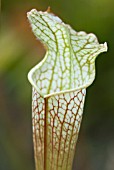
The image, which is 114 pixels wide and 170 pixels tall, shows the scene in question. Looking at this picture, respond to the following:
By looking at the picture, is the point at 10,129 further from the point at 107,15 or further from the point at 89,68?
the point at 89,68

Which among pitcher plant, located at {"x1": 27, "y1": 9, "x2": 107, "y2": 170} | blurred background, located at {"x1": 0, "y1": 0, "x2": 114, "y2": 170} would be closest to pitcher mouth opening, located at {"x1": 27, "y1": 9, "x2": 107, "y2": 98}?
pitcher plant, located at {"x1": 27, "y1": 9, "x2": 107, "y2": 170}

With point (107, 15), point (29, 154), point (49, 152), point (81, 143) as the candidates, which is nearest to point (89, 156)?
point (81, 143)

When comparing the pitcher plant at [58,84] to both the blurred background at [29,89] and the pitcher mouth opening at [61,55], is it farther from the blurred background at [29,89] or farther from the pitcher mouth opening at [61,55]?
the blurred background at [29,89]

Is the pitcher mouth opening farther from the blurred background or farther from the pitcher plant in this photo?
the blurred background

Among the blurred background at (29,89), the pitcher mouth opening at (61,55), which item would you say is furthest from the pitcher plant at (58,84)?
the blurred background at (29,89)

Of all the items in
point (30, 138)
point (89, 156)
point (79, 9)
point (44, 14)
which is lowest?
point (89, 156)

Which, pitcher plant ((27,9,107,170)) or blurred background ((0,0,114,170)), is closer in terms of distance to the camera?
pitcher plant ((27,9,107,170))

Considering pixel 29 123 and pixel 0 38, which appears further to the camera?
pixel 29 123
